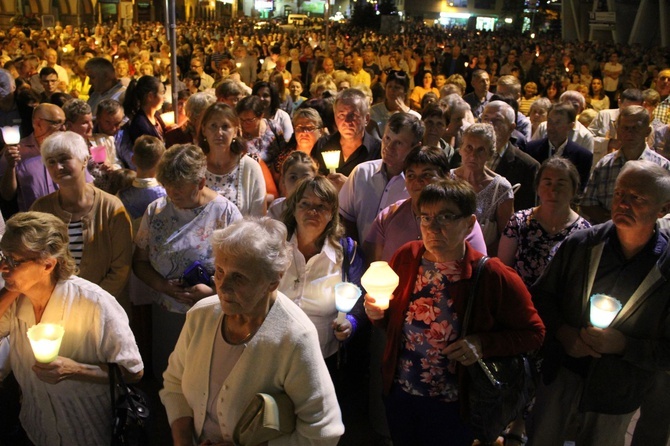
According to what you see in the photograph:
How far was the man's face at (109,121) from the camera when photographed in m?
5.22

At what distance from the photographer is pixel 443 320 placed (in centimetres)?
283

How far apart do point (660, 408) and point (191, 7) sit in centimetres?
6293

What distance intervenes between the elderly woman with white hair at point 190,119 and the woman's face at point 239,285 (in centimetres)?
340

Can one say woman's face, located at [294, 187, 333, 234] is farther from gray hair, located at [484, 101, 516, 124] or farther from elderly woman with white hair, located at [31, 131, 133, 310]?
gray hair, located at [484, 101, 516, 124]

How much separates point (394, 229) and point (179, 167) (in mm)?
1197

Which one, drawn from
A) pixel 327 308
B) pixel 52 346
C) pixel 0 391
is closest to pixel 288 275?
pixel 327 308

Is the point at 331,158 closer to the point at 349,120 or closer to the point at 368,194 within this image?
the point at 368,194

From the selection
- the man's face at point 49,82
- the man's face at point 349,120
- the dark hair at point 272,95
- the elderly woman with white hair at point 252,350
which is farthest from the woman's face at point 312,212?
the man's face at point 49,82

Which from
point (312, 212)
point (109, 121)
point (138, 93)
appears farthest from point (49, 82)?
point (312, 212)

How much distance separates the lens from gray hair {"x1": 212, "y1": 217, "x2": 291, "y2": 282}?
2.26 meters

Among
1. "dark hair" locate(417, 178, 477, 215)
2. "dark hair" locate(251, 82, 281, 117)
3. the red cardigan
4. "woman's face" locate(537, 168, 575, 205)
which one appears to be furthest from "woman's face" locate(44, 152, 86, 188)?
"dark hair" locate(251, 82, 281, 117)

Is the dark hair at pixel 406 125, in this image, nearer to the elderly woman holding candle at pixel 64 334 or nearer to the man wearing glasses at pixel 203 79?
the elderly woman holding candle at pixel 64 334

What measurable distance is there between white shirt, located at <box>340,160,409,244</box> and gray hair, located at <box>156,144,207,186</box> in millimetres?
1152

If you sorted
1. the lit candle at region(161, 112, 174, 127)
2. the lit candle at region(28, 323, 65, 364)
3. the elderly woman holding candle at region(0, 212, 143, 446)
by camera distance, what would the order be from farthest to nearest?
the lit candle at region(161, 112, 174, 127)
the elderly woman holding candle at region(0, 212, 143, 446)
the lit candle at region(28, 323, 65, 364)
